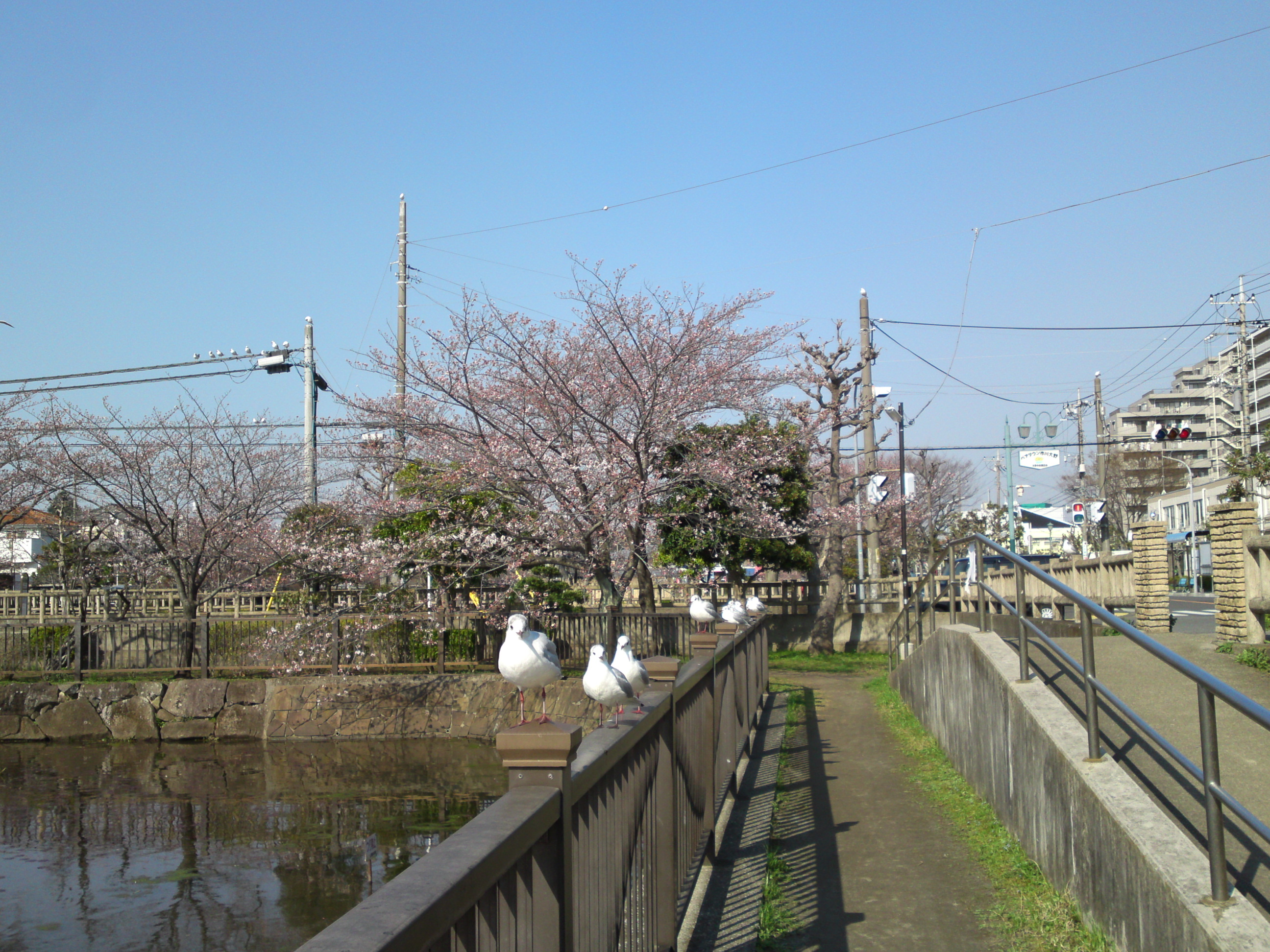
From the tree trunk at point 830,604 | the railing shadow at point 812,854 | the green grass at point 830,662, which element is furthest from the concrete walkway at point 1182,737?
the tree trunk at point 830,604

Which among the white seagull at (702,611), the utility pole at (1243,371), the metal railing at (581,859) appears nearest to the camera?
the metal railing at (581,859)

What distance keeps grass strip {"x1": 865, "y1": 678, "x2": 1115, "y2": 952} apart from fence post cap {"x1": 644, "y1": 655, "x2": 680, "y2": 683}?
1913 millimetres

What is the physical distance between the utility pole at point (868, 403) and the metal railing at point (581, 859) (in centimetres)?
1988

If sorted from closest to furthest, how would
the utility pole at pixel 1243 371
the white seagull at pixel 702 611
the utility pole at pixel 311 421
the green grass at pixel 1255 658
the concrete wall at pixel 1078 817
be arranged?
the concrete wall at pixel 1078 817, the green grass at pixel 1255 658, the white seagull at pixel 702 611, the utility pole at pixel 311 421, the utility pole at pixel 1243 371

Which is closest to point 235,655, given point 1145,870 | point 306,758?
point 306,758

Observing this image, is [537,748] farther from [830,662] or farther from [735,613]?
[830,662]

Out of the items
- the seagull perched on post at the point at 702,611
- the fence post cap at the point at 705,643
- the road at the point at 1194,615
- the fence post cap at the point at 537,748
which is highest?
the fence post cap at the point at 537,748

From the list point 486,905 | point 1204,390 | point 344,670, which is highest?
point 1204,390

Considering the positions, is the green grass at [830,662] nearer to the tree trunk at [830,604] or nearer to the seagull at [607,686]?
the tree trunk at [830,604]

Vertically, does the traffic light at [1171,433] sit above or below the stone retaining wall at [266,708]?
above

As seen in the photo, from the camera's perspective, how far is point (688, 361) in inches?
723

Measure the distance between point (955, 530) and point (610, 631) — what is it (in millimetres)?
43071

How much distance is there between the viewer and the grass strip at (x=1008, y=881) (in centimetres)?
438

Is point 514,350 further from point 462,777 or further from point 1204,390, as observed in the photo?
point 1204,390
